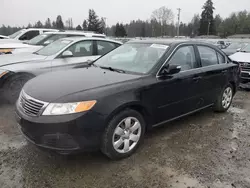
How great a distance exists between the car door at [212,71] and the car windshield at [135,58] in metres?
0.99

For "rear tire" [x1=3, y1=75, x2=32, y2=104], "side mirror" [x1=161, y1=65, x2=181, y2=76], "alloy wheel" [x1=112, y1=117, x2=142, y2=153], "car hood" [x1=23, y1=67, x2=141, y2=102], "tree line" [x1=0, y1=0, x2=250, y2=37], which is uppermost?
"tree line" [x1=0, y1=0, x2=250, y2=37]

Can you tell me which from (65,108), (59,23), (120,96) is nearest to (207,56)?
(120,96)

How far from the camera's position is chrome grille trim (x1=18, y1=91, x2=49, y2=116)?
109 inches

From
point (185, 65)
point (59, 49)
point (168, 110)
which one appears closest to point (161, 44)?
point (185, 65)

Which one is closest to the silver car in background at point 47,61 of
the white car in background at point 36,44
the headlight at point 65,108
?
the white car in background at point 36,44

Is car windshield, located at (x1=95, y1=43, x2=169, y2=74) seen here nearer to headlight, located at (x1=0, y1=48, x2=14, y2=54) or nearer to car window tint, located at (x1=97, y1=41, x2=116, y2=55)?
car window tint, located at (x1=97, y1=41, x2=116, y2=55)

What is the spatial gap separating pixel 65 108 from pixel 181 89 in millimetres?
2011

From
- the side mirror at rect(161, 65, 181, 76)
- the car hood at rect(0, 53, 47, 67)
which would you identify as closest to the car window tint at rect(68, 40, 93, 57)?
the car hood at rect(0, 53, 47, 67)

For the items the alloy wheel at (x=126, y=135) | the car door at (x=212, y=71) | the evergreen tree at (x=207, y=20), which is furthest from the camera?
the evergreen tree at (x=207, y=20)

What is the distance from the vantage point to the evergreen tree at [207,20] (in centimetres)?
8019

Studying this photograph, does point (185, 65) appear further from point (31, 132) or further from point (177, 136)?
point (31, 132)

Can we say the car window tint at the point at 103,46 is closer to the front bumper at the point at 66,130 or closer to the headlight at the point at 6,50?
the headlight at the point at 6,50

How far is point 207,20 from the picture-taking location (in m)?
80.9

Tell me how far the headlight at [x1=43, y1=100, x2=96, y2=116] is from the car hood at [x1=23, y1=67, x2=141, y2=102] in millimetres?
93
